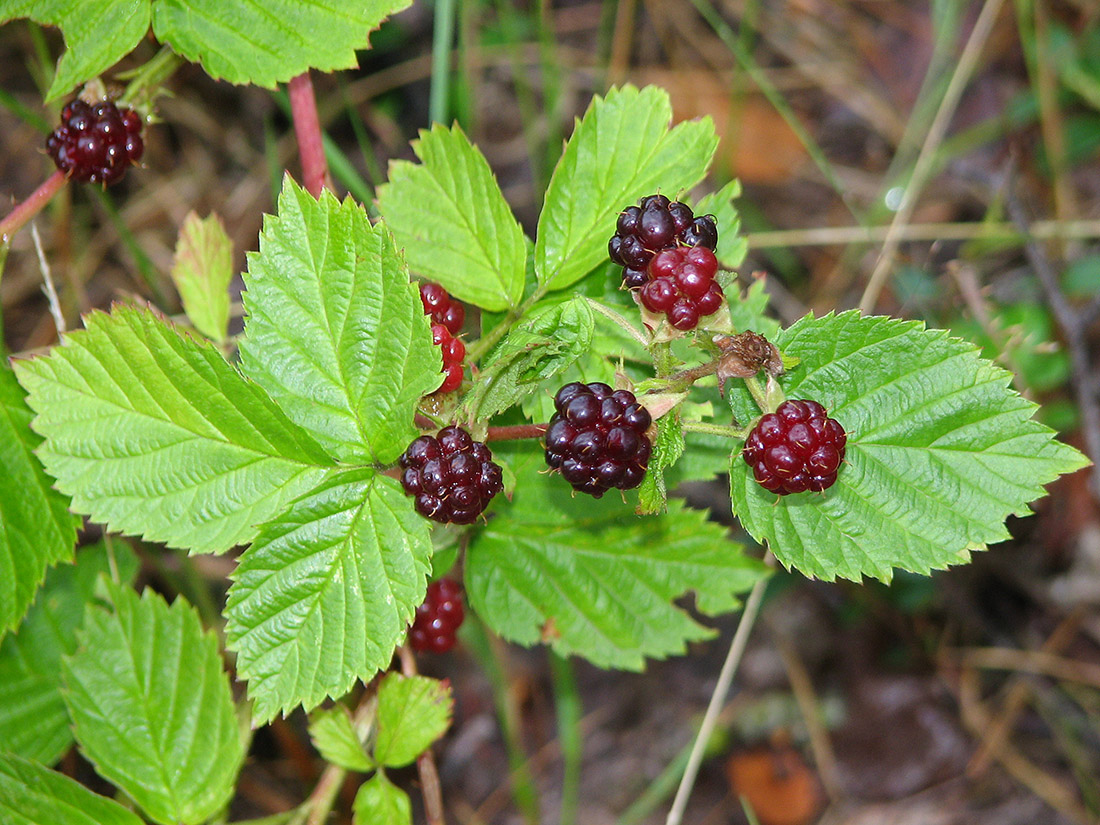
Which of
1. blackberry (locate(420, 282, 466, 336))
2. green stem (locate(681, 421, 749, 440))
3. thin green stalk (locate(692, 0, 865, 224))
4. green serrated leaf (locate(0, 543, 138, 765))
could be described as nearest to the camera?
green stem (locate(681, 421, 749, 440))

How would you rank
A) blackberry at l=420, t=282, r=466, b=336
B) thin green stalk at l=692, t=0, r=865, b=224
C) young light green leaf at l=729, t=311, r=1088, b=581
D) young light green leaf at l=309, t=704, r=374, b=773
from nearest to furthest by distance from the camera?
young light green leaf at l=729, t=311, r=1088, b=581 < blackberry at l=420, t=282, r=466, b=336 < young light green leaf at l=309, t=704, r=374, b=773 < thin green stalk at l=692, t=0, r=865, b=224

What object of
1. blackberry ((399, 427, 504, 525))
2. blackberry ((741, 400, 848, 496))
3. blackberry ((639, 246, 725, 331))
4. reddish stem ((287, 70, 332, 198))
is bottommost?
blackberry ((741, 400, 848, 496))

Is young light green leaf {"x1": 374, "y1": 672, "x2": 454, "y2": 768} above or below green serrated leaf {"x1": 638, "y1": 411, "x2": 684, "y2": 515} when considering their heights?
below

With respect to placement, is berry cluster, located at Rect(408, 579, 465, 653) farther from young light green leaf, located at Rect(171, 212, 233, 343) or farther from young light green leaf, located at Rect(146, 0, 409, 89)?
young light green leaf, located at Rect(146, 0, 409, 89)

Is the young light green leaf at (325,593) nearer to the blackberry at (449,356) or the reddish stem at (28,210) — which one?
the blackberry at (449,356)

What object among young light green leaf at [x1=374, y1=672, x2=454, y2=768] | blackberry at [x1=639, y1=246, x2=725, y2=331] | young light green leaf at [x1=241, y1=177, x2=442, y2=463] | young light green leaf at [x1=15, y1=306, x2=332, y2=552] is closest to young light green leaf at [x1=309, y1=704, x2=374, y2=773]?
young light green leaf at [x1=374, y1=672, x2=454, y2=768]

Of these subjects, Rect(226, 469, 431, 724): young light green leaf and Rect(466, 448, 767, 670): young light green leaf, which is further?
Rect(466, 448, 767, 670): young light green leaf

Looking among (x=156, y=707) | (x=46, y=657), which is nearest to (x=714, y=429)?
(x=156, y=707)

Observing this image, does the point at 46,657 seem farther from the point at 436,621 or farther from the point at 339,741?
the point at 436,621
